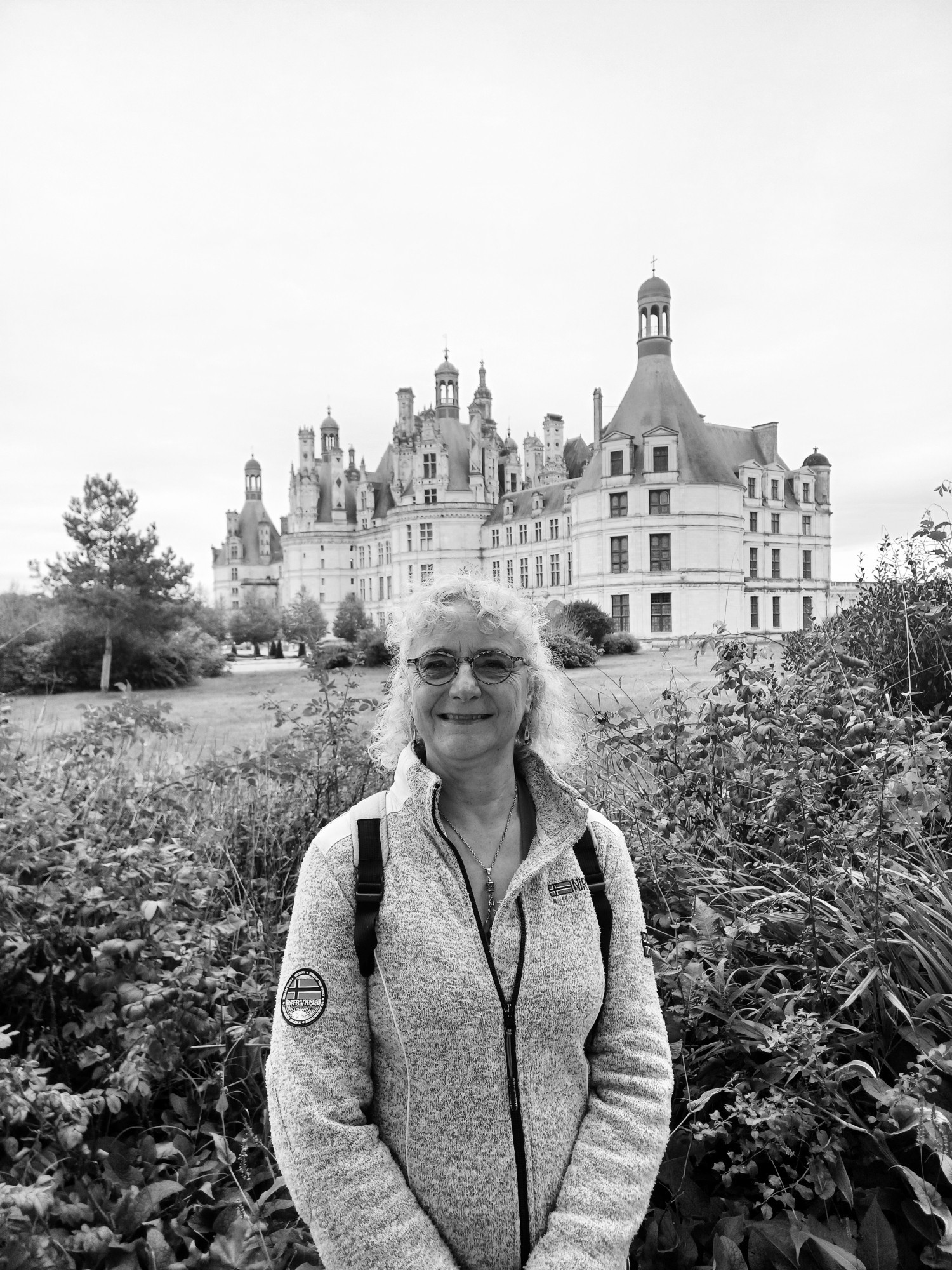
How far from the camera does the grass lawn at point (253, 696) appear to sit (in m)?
4.95

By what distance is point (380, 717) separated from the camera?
198cm

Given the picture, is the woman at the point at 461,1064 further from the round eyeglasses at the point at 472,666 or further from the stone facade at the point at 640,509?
the stone facade at the point at 640,509

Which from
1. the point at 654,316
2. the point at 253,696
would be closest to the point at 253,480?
the point at 654,316

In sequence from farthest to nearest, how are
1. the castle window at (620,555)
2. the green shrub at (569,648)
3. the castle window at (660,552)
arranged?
the castle window at (620,555), the castle window at (660,552), the green shrub at (569,648)

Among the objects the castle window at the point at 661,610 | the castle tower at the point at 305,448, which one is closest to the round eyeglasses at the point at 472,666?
the castle window at the point at 661,610

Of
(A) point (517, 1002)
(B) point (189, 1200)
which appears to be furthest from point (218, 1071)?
(A) point (517, 1002)

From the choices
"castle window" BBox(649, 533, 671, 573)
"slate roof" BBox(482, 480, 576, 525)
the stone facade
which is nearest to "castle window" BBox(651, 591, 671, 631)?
the stone facade

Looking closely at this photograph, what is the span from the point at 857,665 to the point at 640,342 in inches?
1499

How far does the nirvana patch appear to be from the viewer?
141 centimetres

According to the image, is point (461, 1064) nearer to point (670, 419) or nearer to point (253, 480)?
point (670, 419)

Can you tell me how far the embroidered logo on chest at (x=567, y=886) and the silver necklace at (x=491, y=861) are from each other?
11cm

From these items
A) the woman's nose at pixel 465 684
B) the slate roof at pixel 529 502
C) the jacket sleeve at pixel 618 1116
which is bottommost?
the jacket sleeve at pixel 618 1116

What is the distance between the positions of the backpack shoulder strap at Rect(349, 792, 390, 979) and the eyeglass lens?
0.29m

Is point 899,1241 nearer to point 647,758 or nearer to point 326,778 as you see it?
point 647,758
